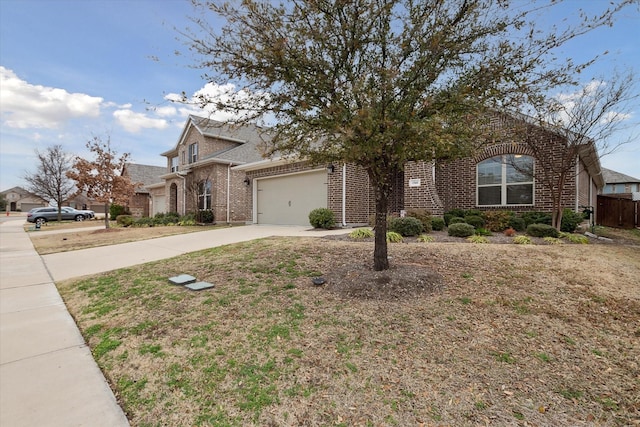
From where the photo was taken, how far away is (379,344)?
3.14 meters

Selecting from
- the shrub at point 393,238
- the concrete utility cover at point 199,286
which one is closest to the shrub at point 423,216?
the shrub at point 393,238

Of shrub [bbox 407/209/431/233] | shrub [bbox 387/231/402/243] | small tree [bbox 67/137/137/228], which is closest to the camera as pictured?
shrub [bbox 387/231/402/243]

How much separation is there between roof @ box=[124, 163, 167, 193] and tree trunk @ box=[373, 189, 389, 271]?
1249 inches

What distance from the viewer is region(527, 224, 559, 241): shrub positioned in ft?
27.0

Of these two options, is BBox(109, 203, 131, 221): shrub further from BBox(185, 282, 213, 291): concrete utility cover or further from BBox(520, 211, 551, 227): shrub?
BBox(520, 211, 551, 227): shrub

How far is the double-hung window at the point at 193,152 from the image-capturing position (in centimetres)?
2114

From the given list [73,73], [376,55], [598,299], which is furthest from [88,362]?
[73,73]

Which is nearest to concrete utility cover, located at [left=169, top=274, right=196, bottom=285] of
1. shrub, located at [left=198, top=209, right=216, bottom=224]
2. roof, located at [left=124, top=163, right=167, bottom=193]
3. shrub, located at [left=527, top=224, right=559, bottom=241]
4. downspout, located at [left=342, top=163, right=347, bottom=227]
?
downspout, located at [left=342, top=163, right=347, bottom=227]

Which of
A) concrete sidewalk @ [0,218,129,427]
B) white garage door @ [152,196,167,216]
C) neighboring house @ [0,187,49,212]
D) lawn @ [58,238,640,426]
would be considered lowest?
concrete sidewalk @ [0,218,129,427]

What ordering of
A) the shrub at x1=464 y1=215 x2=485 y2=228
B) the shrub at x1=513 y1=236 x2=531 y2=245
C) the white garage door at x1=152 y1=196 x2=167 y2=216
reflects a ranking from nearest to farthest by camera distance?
the shrub at x1=513 y1=236 x2=531 y2=245 < the shrub at x1=464 y1=215 x2=485 y2=228 < the white garage door at x1=152 y1=196 x2=167 y2=216

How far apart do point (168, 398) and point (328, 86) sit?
3.76 m

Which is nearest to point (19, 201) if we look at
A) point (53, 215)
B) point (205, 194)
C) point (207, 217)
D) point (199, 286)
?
point (53, 215)

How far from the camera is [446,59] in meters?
3.78

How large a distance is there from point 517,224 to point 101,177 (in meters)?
20.0
